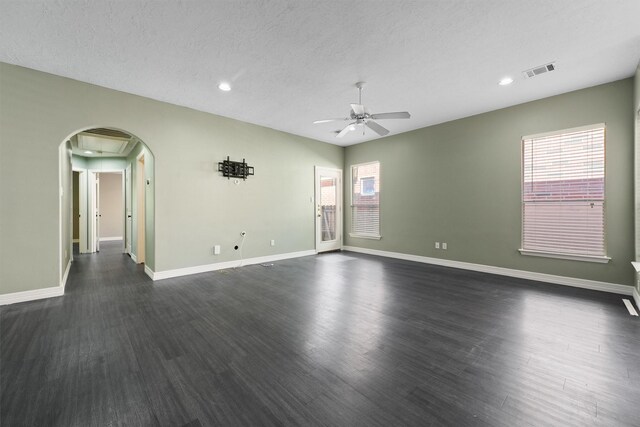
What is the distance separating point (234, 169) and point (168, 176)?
1.18 m

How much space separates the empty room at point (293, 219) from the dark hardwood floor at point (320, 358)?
0.8 inches

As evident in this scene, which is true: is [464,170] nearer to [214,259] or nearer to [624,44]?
[624,44]

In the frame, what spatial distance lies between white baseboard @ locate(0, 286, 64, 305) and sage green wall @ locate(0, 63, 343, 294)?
62mm

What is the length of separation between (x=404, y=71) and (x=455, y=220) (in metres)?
3.17

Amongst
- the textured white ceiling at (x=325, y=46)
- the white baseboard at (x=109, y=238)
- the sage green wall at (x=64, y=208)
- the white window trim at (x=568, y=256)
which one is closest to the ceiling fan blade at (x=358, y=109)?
the textured white ceiling at (x=325, y=46)

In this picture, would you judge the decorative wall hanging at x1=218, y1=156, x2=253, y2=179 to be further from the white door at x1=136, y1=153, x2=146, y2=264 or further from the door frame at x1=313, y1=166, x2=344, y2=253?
the door frame at x1=313, y1=166, x2=344, y2=253

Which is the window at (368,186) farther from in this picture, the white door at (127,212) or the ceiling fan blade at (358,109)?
the white door at (127,212)

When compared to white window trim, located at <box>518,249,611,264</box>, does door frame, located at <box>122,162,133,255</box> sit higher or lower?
higher

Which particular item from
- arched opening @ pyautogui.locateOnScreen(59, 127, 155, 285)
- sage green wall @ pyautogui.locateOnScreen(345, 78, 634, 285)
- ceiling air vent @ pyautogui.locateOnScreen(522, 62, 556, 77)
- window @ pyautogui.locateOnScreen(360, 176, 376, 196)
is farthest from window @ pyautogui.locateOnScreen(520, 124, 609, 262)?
arched opening @ pyautogui.locateOnScreen(59, 127, 155, 285)

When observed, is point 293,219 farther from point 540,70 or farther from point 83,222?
point 83,222

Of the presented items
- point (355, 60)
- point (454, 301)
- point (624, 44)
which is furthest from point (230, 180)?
point (624, 44)

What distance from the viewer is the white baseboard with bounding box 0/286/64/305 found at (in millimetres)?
3166

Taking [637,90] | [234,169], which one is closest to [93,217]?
[234,169]

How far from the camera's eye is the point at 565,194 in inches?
158
